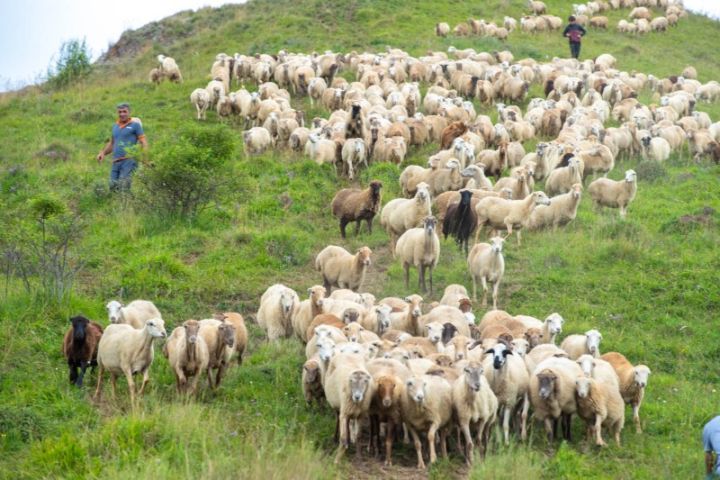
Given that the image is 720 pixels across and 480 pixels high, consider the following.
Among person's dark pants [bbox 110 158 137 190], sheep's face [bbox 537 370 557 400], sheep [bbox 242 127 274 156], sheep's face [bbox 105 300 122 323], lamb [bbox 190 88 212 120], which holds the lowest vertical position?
sheep's face [bbox 537 370 557 400]

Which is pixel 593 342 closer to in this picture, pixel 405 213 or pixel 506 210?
pixel 506 210

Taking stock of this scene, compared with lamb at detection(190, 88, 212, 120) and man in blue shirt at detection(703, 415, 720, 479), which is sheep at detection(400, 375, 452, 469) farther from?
lamb at detection(190, 88, 212, 120)

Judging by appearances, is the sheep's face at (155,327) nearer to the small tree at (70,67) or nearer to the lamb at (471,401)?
the lamb at (471,401)

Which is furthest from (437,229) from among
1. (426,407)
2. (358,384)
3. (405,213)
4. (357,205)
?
(358,384)

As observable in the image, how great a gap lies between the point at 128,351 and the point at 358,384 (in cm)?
302

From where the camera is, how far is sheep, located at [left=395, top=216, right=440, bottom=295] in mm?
16422

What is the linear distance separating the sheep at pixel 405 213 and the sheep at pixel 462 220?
0.48 m

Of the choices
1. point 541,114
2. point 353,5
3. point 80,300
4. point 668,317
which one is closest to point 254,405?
point 80,300

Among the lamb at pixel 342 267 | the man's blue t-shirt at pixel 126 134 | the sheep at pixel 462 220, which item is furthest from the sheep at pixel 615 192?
the man's blue t-shirt at pixel 126 134

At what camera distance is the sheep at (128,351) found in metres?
11.6

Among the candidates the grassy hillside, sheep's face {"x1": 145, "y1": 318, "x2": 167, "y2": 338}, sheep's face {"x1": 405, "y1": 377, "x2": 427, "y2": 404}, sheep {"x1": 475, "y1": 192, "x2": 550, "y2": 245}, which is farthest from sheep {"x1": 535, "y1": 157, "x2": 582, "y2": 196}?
sheep's face {"x1": 145, "y1": 318, "x2": 167, "y2": 338}

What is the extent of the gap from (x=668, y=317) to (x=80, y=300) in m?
8.92

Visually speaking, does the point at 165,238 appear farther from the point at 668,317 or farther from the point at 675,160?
the point at 675,160

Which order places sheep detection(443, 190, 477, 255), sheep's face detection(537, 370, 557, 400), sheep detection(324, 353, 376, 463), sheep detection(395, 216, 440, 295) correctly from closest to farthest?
sheep detection(324, 353, 376, 463)
sheep's face detection(537, 370, 557, 400)
sheep detection(395, 216, 440, 295)
sheep detection(443, 190, 477, 255)
